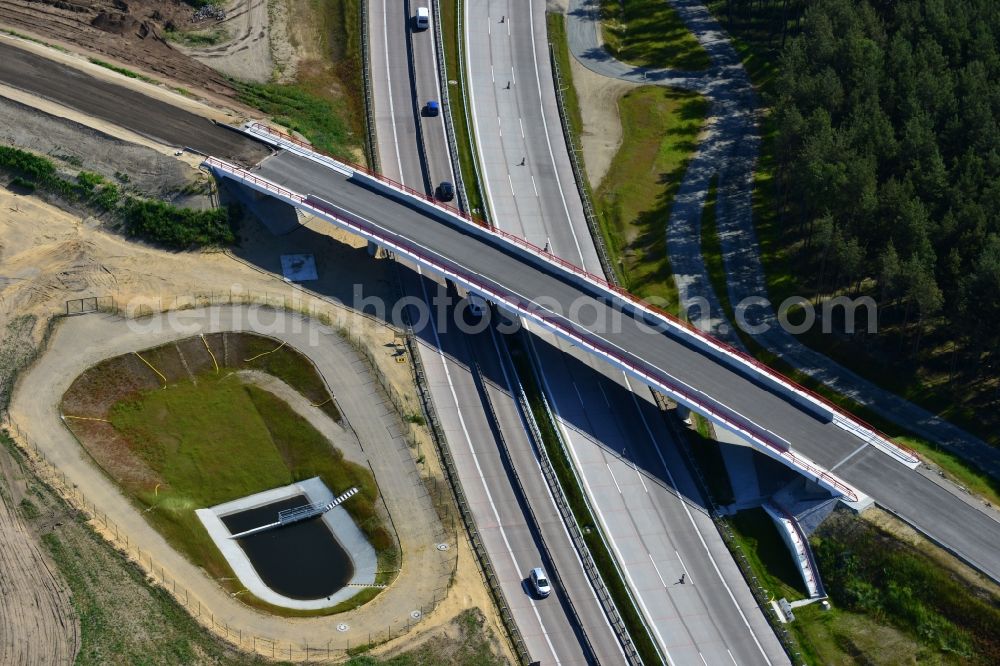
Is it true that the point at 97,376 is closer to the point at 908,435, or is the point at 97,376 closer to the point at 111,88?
the point at 111,88

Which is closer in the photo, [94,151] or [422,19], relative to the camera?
[94,151]

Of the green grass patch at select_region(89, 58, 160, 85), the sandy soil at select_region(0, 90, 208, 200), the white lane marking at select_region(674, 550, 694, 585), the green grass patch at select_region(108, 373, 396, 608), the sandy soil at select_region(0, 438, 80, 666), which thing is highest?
the green grass patch at select_region(89, 58, 160, 85)

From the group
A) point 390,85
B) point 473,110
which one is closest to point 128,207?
point 390,85

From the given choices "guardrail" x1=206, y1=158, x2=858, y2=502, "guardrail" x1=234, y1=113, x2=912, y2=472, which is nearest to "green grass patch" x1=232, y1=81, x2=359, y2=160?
"guardrail" x1=234, y1=113, x2=912, y2=472

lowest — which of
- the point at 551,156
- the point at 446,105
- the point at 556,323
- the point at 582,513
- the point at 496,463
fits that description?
the point at 582,513

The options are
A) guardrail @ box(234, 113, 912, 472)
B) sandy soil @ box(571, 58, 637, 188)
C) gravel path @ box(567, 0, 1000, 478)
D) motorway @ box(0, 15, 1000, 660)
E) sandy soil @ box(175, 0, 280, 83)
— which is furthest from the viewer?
sandy soil @ box(175, 0, 280, 83)

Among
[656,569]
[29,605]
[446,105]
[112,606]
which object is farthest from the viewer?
[446,105]

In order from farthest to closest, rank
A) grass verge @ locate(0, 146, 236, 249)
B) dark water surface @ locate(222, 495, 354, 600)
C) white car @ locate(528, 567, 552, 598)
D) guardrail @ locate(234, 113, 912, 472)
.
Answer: grass verge @ locate(0, 146, 236, 249)
guardrail @ locate(234, 113, 912, 472)
dark water surface @ locate(222, 495, 354, 600)
white car @ locate(528, 567, 552, 598)

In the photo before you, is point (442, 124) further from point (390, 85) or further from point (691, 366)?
point (691, 366)

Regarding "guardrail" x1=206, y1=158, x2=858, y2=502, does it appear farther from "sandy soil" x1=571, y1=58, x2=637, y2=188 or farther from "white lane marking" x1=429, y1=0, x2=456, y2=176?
"sandy soil" x1=571, y1=58, x2=637, y2=188
